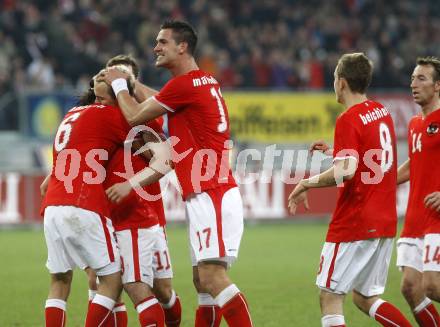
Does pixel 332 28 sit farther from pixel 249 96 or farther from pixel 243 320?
pixel 243 320

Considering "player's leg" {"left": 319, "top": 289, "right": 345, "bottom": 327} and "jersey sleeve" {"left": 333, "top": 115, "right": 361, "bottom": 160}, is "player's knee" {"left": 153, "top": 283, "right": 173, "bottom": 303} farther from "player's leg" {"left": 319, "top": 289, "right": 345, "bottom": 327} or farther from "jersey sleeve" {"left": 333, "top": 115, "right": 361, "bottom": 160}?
"jersey sleeve" {"left": 333, "top": 115, "right": 361, "bottom": 160}

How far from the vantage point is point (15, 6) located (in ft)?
68.0

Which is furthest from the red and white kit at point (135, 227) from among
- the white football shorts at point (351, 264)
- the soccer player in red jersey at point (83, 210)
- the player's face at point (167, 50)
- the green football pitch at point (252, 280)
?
the green football pitch at point (252, 280)

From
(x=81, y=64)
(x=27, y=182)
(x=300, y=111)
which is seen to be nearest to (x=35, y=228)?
(x=27, y=182)

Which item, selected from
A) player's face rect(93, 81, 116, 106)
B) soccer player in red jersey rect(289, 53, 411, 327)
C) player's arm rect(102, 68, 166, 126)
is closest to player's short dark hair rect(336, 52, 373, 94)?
soccer player in red jersey rect(289, 53, 411, 327)

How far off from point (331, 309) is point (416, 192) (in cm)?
141

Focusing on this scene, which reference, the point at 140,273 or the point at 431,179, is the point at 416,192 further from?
the point at 140,273

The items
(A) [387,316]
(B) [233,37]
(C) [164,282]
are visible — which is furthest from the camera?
(B) [233,37]

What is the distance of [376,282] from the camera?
22.0 ft

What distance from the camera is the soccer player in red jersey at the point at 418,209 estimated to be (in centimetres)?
733

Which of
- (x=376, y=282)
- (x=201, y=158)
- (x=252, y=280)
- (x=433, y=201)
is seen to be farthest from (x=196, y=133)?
(x=252, y=280)

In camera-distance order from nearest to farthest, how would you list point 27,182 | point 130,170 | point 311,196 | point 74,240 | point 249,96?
point 74,240 < point 130,170 < point 27,182 < point 311,196 < point 249,96

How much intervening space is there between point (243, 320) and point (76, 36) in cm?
1538

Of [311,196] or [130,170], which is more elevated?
[130,170]
